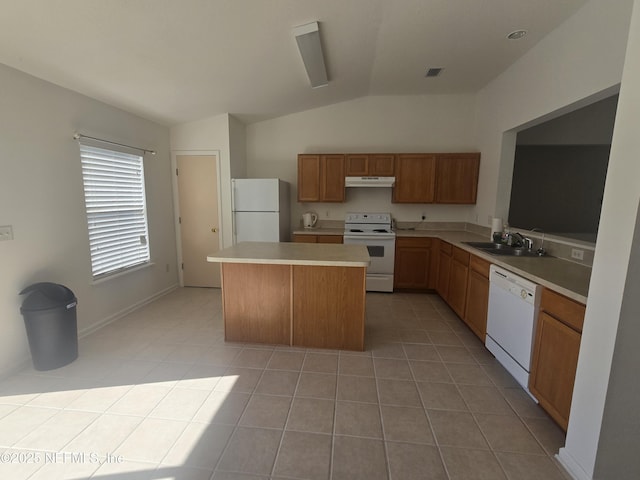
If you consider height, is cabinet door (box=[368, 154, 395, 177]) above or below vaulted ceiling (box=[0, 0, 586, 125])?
below

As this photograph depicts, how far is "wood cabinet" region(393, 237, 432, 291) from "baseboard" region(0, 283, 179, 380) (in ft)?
10.9

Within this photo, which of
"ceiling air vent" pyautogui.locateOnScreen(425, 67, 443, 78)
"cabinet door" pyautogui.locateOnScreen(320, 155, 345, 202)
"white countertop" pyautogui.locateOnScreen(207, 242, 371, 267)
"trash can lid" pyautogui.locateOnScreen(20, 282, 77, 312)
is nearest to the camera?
"trash can lid" pyautogui.locateOnScreen(20, 282, 77, 312)

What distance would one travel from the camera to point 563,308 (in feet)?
5.60

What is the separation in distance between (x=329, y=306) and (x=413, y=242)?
6.80ft

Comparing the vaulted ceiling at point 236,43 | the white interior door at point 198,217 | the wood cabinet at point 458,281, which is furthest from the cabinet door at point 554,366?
the white interior door at point 198,217

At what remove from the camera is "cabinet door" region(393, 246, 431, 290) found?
4.22 metres

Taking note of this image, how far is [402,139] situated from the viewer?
183 inches

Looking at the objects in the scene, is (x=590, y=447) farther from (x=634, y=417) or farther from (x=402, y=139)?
(x=402, y=139)

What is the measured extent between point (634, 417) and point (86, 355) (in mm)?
3705

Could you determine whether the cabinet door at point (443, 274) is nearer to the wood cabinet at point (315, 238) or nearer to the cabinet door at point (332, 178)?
the wood cabinet at point (315, 238)

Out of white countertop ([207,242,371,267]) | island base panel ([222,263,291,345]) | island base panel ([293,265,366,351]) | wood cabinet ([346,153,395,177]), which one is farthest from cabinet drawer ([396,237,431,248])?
island base panel ([222,263,291,345])

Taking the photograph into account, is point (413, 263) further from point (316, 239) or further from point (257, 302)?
point (257, 302)

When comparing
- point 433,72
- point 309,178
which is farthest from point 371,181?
point 433,72

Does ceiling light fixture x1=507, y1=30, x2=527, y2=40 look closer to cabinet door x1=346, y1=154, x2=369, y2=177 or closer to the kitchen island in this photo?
cabinet door x1=346, y1=154, x2=369, y2=177
